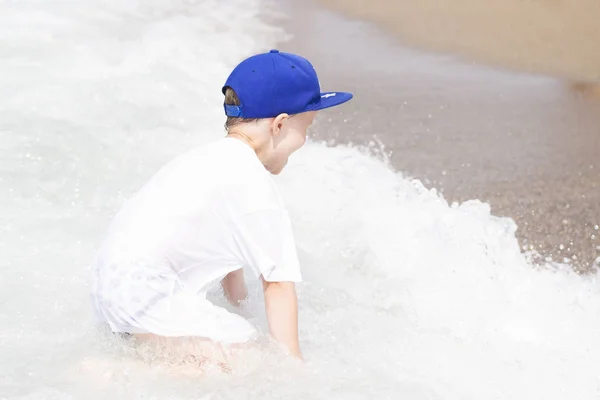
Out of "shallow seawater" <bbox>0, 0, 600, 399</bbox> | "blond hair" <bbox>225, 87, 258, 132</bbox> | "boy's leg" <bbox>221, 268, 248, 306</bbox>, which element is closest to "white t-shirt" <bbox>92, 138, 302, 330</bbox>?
"blond hair" <bbox>225, 87, 258, 132</bbox>

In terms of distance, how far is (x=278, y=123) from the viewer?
8.25 feet

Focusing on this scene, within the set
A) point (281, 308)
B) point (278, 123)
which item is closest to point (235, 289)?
point (281, 308)

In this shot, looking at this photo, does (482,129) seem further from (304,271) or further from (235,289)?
(235,289)

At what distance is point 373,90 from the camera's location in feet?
21.7

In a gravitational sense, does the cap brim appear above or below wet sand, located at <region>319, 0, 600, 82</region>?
above

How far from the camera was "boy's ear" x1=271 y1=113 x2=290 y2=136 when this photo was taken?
2498 mm

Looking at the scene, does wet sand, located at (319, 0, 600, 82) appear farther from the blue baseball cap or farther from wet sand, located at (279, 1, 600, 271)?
the blue baseball cap

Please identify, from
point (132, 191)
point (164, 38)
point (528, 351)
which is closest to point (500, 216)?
point (528, 351)

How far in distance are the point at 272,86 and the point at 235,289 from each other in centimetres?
92

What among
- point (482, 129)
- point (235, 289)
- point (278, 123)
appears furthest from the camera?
point (482, 129)

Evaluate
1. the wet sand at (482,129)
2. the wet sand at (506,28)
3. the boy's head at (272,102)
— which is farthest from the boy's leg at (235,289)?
the wet sand at (506,28)

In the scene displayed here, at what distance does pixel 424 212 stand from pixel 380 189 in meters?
0.35

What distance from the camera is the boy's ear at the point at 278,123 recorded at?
2.50 metres

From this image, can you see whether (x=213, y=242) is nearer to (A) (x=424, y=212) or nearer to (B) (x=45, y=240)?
(B) (x=45, y=240)
